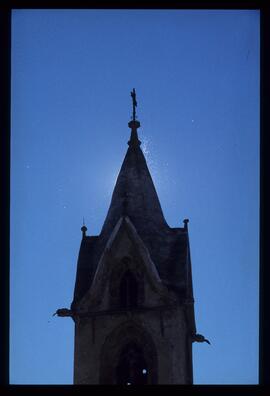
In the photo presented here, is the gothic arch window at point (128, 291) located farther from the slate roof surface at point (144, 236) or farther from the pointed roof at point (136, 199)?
the pointed roof at point (136, 199)

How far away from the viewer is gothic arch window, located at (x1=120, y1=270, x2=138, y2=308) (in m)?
21.1

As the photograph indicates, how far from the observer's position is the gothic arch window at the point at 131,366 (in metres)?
20.3

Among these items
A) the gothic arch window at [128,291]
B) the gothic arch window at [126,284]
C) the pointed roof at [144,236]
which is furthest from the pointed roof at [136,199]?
the gothic arch window at [128,291]

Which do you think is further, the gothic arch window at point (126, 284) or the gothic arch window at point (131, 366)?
the gothic arch window at point (126, 284)

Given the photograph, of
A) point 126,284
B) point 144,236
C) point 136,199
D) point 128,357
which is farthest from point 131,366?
point 136,199

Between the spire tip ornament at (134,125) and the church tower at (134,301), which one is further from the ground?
the spire tip ornament at (134,125)

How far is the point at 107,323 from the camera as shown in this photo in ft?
68.5

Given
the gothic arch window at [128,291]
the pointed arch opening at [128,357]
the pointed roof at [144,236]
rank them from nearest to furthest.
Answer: the pointed arch opening at [128,357] < the gothic arch window at [128,291] < the pointed roof at [144,236]

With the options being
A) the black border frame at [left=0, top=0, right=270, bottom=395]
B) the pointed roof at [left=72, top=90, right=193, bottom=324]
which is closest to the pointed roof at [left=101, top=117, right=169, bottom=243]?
the pointed roof at [left=72, top=90, right=193, bottom=324]

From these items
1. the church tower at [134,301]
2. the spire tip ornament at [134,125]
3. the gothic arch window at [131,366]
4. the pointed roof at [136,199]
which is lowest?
the gothic arch window at [131,366]

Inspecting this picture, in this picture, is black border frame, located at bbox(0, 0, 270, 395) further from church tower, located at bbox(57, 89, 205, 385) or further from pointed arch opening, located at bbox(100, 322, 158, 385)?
pointed arch opening, located at bbox(100, 322, 158, 385)
